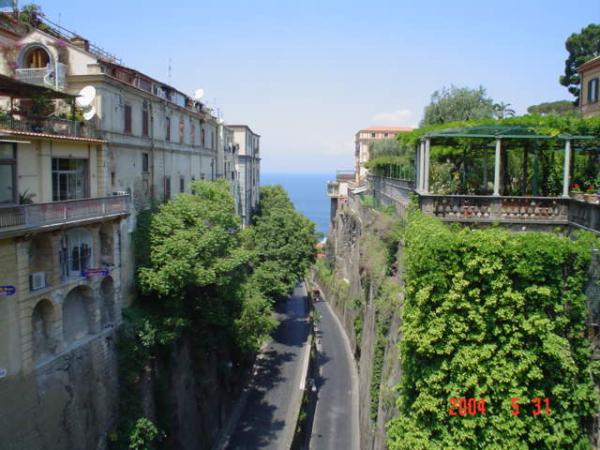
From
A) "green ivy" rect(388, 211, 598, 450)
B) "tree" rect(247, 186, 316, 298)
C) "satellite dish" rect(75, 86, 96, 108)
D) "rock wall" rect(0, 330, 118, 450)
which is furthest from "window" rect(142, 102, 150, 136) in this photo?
"green ivy" rect(388, 211, 598, 450)

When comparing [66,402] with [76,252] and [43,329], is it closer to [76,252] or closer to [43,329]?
[43,329]

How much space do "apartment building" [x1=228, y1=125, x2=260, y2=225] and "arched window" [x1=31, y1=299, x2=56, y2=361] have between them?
33.9 m

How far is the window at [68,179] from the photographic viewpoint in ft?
65.1

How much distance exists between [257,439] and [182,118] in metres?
19.2

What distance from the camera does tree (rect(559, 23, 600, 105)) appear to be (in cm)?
4922

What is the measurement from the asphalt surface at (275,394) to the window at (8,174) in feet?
53.5

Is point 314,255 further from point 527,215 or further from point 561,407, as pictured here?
point 561,407

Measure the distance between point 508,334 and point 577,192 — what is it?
24.0 ft

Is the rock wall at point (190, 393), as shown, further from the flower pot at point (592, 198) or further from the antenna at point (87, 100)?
the flower pot at point (592, 198)

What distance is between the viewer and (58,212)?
1784 cm

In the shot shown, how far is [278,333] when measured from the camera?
4138 centimetres

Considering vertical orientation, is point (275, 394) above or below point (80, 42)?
below

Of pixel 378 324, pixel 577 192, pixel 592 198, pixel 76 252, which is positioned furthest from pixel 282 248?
pixel 592 198

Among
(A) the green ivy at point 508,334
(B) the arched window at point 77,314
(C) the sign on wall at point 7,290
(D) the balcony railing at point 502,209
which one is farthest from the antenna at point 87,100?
(A) the green ivy at point 508,334
